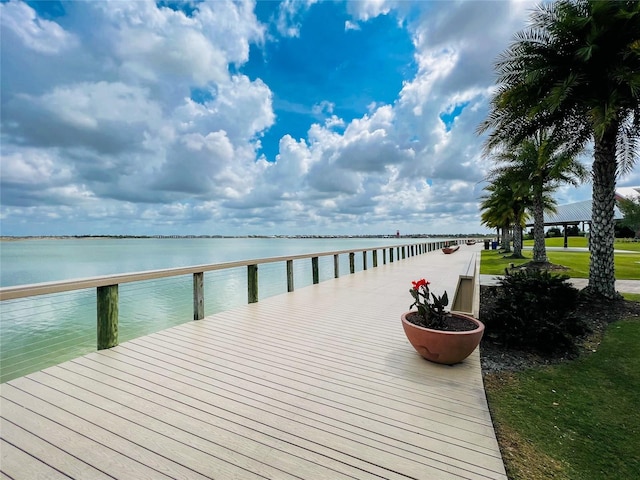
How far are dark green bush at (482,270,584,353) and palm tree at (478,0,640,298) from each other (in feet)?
8.08

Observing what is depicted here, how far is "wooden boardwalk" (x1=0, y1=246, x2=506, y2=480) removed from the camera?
1.90 m

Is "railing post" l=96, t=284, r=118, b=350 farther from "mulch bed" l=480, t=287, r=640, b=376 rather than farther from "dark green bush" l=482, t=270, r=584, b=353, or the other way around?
"dark green bush" l=482, t=270, r=584, b=353

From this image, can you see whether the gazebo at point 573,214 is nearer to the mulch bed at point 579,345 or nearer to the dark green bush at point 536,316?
the mulch bed at point 579,345

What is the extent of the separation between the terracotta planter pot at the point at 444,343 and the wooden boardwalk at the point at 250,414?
0.39ft

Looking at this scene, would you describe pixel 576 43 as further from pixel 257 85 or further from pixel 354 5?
pixel 257 85

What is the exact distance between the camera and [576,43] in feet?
21.5

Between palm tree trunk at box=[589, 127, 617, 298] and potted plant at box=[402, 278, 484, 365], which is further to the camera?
palm tree trunk at box=[589, 127, 617, 298]

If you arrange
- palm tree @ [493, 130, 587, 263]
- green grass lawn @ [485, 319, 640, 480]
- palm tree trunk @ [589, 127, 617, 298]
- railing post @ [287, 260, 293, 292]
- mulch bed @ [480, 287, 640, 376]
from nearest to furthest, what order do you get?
green grass lawn @ [485, 319, 640, 480], mulch bed @ [480, 287, 640, 376], palm tree trunk @ [589, 127, 617, 298], railing post @ [287, 260, 293, 292], palm tree @ [493, 130, 587, 263]

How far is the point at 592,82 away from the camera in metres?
6.58

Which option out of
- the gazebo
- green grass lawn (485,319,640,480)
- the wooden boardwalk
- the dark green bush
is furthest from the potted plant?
the gazebo

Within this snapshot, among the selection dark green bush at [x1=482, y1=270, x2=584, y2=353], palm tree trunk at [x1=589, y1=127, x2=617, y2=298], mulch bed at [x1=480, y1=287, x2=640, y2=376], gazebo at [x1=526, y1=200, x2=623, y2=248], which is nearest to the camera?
mulch bed at [x1=480, y1=287, x2=640, y2=376]

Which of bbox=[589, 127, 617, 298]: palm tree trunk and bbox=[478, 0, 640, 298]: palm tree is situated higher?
bbox=[478, 0, 640, 298]: palm tree

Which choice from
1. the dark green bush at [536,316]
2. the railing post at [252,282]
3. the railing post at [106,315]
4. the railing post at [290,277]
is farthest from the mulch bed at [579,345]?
the railing post at [106,315]

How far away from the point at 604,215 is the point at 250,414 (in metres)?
8.24
